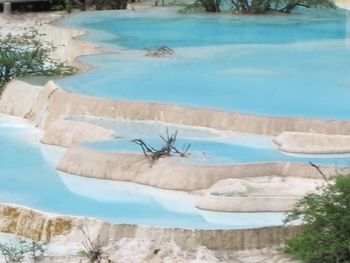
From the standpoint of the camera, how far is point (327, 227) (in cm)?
854

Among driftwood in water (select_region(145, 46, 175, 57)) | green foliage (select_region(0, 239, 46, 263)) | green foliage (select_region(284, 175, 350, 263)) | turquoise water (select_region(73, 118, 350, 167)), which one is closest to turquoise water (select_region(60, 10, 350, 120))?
driftwood in water (select_region(145, 46, 175, 57))

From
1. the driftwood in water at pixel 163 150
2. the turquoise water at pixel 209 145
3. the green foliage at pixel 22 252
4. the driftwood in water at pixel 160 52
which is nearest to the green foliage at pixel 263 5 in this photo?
the driftwood in water at pixel 160 52

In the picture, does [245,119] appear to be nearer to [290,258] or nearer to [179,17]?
[290,258]

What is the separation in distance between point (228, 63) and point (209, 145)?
390 cm

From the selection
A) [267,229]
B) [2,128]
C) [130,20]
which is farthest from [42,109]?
[130,20]

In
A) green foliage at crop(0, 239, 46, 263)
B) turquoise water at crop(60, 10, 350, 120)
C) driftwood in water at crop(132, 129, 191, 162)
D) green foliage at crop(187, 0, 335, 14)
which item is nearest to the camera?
green foliage at crop(0, 239, 46, 263)

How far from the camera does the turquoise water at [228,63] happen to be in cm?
1327

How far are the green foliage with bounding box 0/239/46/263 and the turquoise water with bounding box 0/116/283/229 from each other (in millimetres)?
790

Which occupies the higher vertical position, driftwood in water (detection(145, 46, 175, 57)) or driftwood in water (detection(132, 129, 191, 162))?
driftwood in water (detection(132, 129, 191, 162))

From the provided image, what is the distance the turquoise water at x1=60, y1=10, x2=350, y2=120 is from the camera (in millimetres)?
13266

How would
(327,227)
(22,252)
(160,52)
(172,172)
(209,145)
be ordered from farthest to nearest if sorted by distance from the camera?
(160,52)
(209,145)
(172,172)
(22,252)
(327,227)

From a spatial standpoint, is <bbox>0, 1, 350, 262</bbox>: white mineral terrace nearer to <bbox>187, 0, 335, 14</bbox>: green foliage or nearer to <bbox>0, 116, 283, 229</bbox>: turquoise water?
<bbox>0, 116, 283, 229</bbox>: turquoise water

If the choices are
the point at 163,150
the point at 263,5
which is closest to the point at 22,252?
the point at 163,150

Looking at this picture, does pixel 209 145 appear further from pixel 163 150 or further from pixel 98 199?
pixel 98 199
